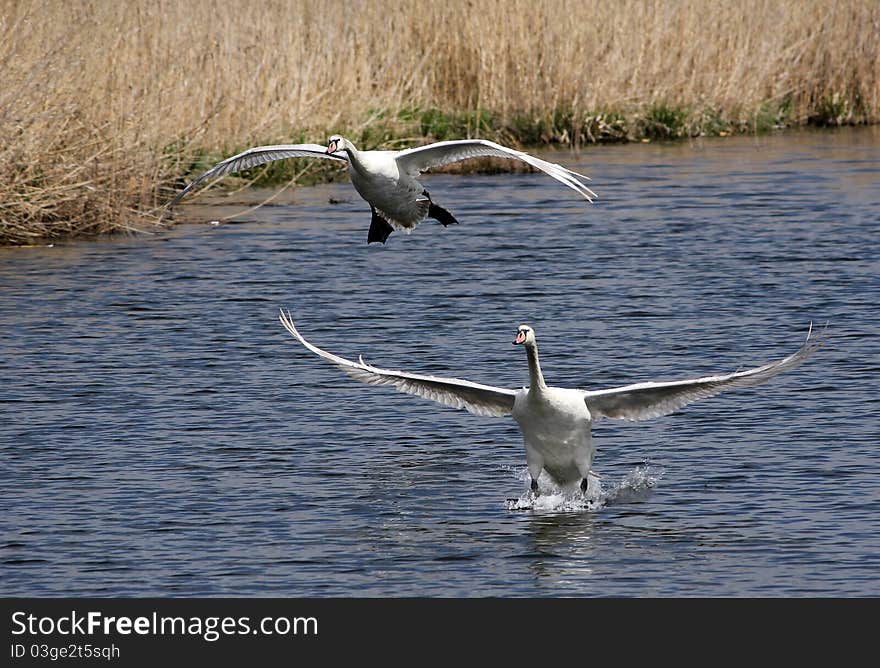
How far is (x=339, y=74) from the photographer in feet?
80.1

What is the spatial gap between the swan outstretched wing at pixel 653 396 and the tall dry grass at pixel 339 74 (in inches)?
358

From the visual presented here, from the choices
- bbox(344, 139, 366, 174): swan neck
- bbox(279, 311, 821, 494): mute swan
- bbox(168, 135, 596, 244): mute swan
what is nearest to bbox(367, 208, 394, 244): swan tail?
bbox(168, 135, 596, 244): mute swan

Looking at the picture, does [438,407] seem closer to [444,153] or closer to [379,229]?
[379,229]

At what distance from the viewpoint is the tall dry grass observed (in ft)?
63.7

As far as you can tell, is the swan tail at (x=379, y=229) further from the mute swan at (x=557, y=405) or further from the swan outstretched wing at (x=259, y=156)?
the mute swan at (x=557, y=405)

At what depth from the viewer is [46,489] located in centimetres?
1123

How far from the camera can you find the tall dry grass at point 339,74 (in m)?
19.4

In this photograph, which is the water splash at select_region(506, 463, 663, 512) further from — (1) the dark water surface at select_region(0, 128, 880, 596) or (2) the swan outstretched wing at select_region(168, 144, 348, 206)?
(2) the swan outstretched wing at select_region(168, 144, 348, 206)

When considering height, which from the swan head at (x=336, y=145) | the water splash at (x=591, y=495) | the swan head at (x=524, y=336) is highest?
the swan head at (x=336, y=145)

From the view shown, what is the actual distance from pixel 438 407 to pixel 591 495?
277 cm

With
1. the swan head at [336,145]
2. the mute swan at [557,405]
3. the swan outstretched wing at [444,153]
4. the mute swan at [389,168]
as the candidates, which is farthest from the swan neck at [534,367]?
the swan head at [336,145]

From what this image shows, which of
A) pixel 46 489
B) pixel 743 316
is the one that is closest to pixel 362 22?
pixel 743 316

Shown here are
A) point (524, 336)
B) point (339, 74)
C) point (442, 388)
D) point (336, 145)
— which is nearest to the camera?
point (524, 336)

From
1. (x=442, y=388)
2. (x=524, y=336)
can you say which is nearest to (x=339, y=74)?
(x=442, y=388)
